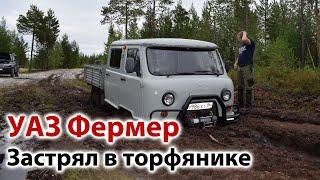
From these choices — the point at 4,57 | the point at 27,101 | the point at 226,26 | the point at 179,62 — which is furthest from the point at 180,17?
the point at 179,62

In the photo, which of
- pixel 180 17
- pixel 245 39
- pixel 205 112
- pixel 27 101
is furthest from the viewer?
pixel 180 17

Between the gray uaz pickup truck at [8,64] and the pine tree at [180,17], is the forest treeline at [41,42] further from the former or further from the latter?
the gray uaz pickup truck at [8,64]

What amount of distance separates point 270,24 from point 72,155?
171ft

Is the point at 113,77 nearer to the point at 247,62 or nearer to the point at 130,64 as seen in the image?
the point at 130,64

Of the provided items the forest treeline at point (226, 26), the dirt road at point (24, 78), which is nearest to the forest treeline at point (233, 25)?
the forest treeline at point (226, 26)

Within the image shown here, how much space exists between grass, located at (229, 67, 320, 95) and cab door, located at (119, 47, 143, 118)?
771cm

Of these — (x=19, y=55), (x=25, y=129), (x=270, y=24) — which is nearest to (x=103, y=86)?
(x=25, y=129)

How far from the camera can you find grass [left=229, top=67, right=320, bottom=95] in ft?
47.2

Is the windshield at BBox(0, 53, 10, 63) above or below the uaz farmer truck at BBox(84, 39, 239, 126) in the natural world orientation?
above

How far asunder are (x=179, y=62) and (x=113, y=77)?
231 centimetres

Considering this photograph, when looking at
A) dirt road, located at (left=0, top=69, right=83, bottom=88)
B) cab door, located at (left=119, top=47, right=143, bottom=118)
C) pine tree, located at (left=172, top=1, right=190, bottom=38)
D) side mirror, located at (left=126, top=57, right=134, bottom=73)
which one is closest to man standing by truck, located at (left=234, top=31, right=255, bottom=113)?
cab door, located at (left=119, top=47, right=143, bottom=118)

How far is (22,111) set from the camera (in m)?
12.2

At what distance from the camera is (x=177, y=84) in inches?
307

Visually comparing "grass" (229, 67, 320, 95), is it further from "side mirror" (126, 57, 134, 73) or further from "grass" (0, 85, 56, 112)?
"grass" (0, 85, 56, 112)
